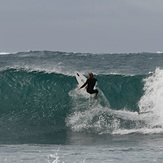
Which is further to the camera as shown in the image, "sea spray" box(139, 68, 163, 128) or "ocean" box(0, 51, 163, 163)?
"sea spray" box(139, 68, 163, 128)

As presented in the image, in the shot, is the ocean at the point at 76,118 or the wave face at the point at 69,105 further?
the wave face at the point at 69,105

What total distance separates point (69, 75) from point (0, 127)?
5.35m

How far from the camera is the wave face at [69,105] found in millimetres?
13133

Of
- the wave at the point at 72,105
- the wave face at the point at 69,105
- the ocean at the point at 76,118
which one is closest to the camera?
the ocean at the point at 76,118

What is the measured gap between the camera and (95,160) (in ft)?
28.1

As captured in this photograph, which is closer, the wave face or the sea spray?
the wave face

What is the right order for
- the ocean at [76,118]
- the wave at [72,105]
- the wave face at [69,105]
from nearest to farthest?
the ocean at [76,118]
the wave face at [69,105]
the wave at [72,105]

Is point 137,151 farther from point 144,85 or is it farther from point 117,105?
point 144,85

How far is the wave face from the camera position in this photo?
517 inches

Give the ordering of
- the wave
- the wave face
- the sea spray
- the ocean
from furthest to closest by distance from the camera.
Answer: the sea spray
the wave
the wave face
the ocean

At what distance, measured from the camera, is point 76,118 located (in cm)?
1403

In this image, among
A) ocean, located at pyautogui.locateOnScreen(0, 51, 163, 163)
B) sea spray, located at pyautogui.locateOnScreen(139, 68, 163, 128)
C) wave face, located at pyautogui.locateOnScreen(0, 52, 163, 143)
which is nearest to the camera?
ocean, located at pyautogui.locateOnScreen(0, 51, 163, 163)

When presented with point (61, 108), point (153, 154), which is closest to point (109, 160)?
point (153, 154)

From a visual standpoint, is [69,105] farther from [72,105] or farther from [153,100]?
[153,100]
